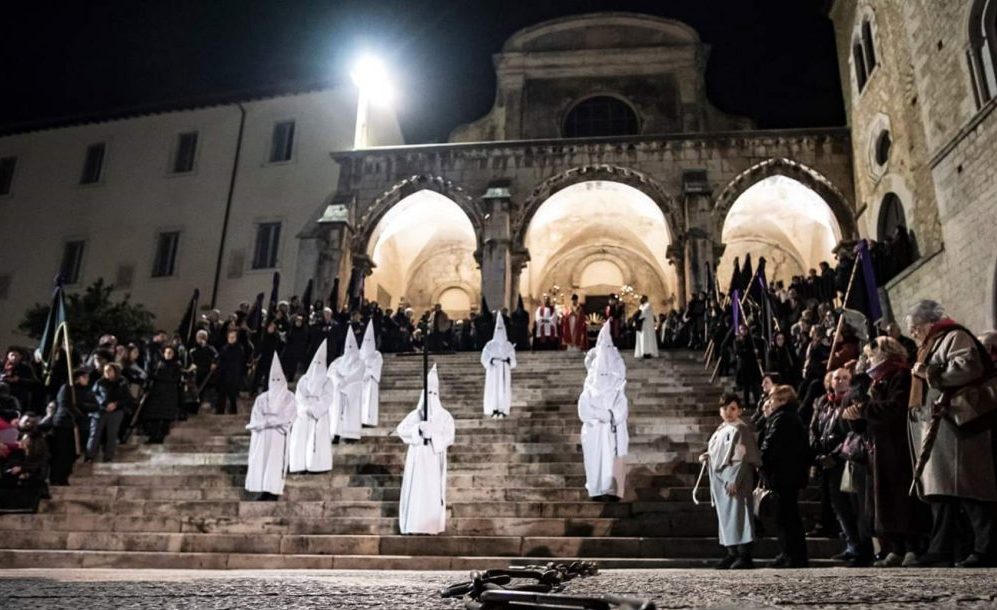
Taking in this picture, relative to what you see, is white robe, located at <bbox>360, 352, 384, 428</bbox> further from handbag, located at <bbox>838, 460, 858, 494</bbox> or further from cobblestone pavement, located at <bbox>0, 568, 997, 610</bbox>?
cobblestone pavement, located at <bbox>0, 568, 997, 610</bbox>

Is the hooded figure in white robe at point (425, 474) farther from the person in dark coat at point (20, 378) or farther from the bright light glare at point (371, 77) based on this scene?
the bright light glare at point (371, 77)

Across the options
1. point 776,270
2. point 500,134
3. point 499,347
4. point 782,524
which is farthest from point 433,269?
point 782,524

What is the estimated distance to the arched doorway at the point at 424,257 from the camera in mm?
22359

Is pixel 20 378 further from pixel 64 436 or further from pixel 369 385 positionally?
pixel 369 385

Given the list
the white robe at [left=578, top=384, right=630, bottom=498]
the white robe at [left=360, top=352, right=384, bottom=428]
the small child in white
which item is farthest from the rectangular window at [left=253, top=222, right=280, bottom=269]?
the small child in white

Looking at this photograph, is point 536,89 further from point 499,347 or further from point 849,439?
point 849,439

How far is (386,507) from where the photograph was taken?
789 cm

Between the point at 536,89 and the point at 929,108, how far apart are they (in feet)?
45.1

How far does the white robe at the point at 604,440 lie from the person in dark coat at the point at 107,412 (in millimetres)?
6815

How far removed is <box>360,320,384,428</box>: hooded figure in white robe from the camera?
36.0 feet

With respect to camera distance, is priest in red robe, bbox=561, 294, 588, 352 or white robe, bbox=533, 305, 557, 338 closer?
white robe, bbox=533, 305, 557, 338

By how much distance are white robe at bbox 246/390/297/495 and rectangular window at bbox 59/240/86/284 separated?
19060mm

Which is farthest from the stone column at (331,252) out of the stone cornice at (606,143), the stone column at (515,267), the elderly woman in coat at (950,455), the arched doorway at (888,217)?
the elderly woman in coat at (950,455)

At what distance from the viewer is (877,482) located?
525 cm
